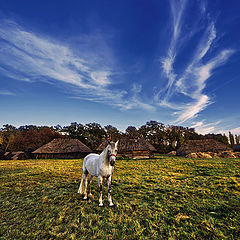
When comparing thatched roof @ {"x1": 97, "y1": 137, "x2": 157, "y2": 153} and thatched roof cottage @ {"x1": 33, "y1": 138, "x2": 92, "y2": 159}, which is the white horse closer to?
thatched roof @ {"x1": 97, "y1": 137, "x2": 157, "y2": 153}

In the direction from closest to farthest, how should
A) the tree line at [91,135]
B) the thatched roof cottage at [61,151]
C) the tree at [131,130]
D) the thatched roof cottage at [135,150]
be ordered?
the thatched roof cottage at [135,150]
the thatched roof cottage at [61,151]
the tree line at [91,135]
the tree at [131,130]

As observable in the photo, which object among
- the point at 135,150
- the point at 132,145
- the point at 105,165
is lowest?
the point at 105,165

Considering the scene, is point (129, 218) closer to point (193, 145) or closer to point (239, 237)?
point (239, 237)

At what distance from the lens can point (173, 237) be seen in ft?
8.34

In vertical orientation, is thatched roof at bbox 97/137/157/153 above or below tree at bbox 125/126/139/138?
below

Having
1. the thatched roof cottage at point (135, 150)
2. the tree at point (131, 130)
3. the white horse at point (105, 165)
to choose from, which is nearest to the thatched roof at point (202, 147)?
the thatched roof cottage at point (135, 150)

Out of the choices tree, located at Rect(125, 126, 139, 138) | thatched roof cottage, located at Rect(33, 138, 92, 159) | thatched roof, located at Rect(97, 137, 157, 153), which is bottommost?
thatched roof cottage, located at Rect(33, 138, 92, 159)

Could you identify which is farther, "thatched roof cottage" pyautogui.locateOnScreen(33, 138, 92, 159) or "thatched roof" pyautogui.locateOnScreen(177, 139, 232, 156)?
"thatched roof" pyautogui.locateOnScreen(177, 139, 232, 156)

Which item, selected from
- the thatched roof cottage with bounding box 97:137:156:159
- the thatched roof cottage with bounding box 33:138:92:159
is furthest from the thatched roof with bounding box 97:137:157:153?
the thatched roof cottage with bounding box 33:138:92:159

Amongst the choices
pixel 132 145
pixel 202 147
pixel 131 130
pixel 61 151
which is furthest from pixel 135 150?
pixel 131 130

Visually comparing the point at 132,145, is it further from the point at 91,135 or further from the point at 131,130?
the point at 131,130

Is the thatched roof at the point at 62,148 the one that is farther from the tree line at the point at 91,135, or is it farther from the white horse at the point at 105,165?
the white horse at the point at 105,165

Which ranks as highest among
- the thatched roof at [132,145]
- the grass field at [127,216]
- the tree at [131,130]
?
the tree at [131,130]

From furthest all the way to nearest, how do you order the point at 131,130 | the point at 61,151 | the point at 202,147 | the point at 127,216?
the point at 131,130
the point at 202,147
the point at 61,151
the point at 127,216
